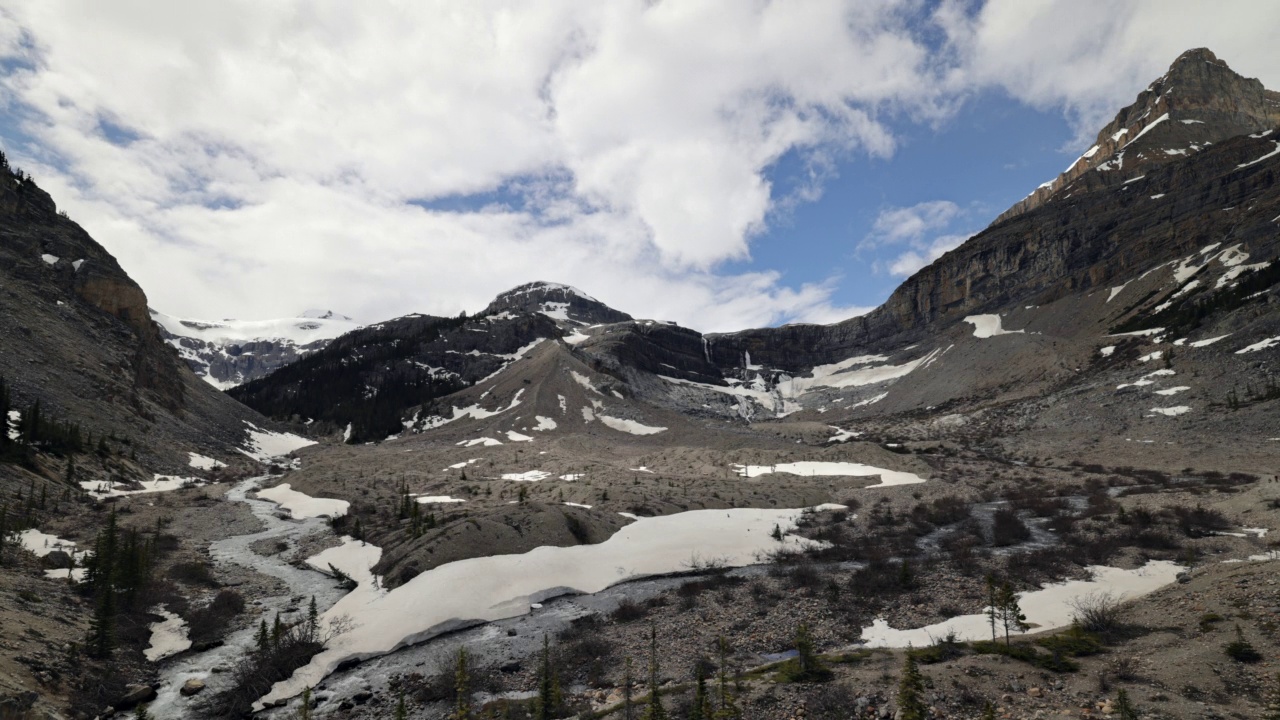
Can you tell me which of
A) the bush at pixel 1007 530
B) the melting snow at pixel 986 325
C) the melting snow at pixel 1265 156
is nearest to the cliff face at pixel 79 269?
the bush at pixel 1007 530

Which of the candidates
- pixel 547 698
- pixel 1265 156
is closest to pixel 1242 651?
pixel 547 698

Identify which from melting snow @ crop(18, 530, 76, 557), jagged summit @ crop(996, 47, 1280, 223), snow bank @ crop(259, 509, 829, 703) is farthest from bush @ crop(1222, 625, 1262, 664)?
jagged summit @ crop(996, 47, 1280, 223)

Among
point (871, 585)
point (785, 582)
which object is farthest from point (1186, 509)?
point (785, 582)

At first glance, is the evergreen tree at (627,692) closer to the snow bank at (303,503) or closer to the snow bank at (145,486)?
the snow bank at (303,503)

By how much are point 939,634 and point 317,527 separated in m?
36.6

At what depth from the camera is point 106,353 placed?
6606cm

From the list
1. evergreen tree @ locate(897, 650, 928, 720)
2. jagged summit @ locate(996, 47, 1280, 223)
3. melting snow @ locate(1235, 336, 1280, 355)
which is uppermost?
jagged summit @ locate(996, 47, 1280, 223)

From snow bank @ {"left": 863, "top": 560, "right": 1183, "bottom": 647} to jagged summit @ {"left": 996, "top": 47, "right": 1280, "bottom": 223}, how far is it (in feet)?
589

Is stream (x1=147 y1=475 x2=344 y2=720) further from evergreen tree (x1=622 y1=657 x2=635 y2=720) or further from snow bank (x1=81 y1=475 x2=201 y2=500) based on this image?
evergreen tree (x1=622 y1=657 x2=635 y2=720)

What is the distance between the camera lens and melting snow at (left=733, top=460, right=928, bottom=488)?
175ft

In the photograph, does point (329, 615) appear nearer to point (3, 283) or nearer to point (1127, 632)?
point (1127, 632)

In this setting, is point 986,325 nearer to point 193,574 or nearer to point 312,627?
point 312,627

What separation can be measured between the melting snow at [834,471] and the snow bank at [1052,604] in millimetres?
31058

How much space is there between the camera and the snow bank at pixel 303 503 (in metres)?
42.0
